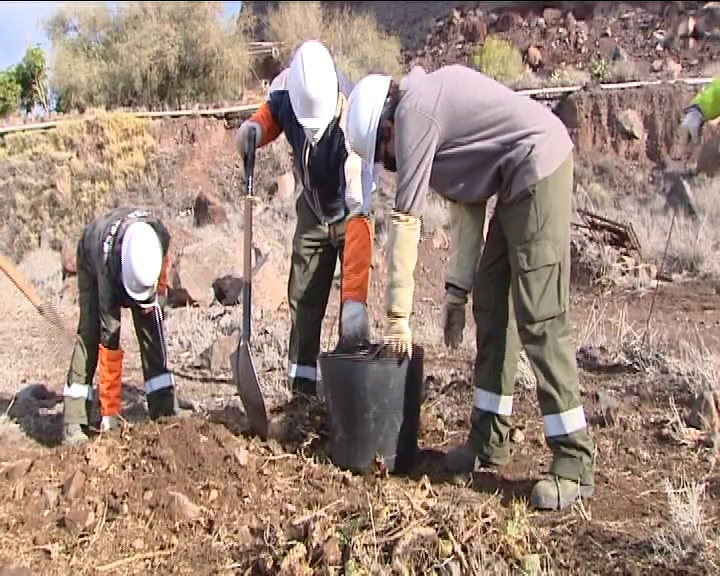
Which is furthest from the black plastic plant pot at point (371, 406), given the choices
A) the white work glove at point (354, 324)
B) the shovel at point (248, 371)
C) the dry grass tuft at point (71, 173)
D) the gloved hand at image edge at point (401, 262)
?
the dry grass tuft at point (71, 173)

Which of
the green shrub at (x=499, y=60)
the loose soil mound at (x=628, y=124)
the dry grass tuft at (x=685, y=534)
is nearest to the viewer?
the dry grass tuft at (x=685, y=534)

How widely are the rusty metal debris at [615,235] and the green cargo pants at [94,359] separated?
18.8ft

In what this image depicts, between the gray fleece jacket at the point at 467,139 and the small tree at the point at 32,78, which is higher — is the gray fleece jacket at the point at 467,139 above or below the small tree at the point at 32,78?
above

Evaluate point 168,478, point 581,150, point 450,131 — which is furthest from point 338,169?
point 581,150

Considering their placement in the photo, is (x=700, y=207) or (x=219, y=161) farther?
(x=219, y=161)

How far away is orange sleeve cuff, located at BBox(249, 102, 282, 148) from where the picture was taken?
204 inches

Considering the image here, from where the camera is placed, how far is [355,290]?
13.8 ft

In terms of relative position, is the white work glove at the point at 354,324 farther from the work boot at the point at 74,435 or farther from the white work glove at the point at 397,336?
the work boot at the point at 74,435

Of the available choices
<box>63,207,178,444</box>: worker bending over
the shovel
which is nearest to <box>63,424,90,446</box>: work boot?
<box>63,207,178,444</box>: worker bending over

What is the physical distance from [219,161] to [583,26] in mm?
11490

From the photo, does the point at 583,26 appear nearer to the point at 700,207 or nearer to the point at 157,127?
the point at 157,127

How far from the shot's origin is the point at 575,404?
149 inches

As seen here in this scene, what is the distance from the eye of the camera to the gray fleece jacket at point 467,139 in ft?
11.6

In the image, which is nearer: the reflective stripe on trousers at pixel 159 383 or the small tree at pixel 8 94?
the reflective stripe on trousers at pixel 159 383
